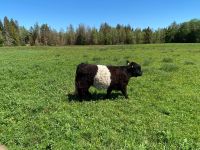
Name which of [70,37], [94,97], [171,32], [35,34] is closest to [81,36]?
[70,37]

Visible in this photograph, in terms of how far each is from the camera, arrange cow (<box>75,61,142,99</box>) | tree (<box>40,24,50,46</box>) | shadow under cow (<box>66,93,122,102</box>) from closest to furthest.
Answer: cow (<box>75,61,142,99</box>)
shadow under cow (<box>66,93,122,102</box>)
tree (<box>40,24,50,46</box>)

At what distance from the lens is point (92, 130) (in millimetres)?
8594

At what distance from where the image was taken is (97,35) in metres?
110

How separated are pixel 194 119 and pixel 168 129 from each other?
4.57 ft

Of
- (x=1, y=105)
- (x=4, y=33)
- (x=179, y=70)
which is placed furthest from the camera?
(x=4, y=33)

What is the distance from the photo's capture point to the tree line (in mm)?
100562

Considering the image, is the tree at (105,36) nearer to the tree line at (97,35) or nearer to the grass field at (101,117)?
the tree line at (97,35)

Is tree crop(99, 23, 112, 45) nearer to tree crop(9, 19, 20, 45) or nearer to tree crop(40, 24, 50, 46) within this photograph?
tree crop(40, 24, 50, 46)

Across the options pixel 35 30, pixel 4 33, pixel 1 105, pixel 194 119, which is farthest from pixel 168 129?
pixel 35 30

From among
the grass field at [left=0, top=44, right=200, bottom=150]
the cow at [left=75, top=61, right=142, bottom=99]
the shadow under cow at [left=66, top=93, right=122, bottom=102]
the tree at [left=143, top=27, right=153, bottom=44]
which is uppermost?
the tree at [left=143, top=27, right=153, bottom=44]

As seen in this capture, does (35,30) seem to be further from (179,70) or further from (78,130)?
(78,130)

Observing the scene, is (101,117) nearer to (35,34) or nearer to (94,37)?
(94,37)

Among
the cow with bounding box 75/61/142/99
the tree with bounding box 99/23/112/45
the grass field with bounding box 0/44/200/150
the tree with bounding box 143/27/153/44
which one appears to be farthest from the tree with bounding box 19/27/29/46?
the cow with bounding box 75/61/142/99

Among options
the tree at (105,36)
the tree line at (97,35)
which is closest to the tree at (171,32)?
the tree line at (97,35)
